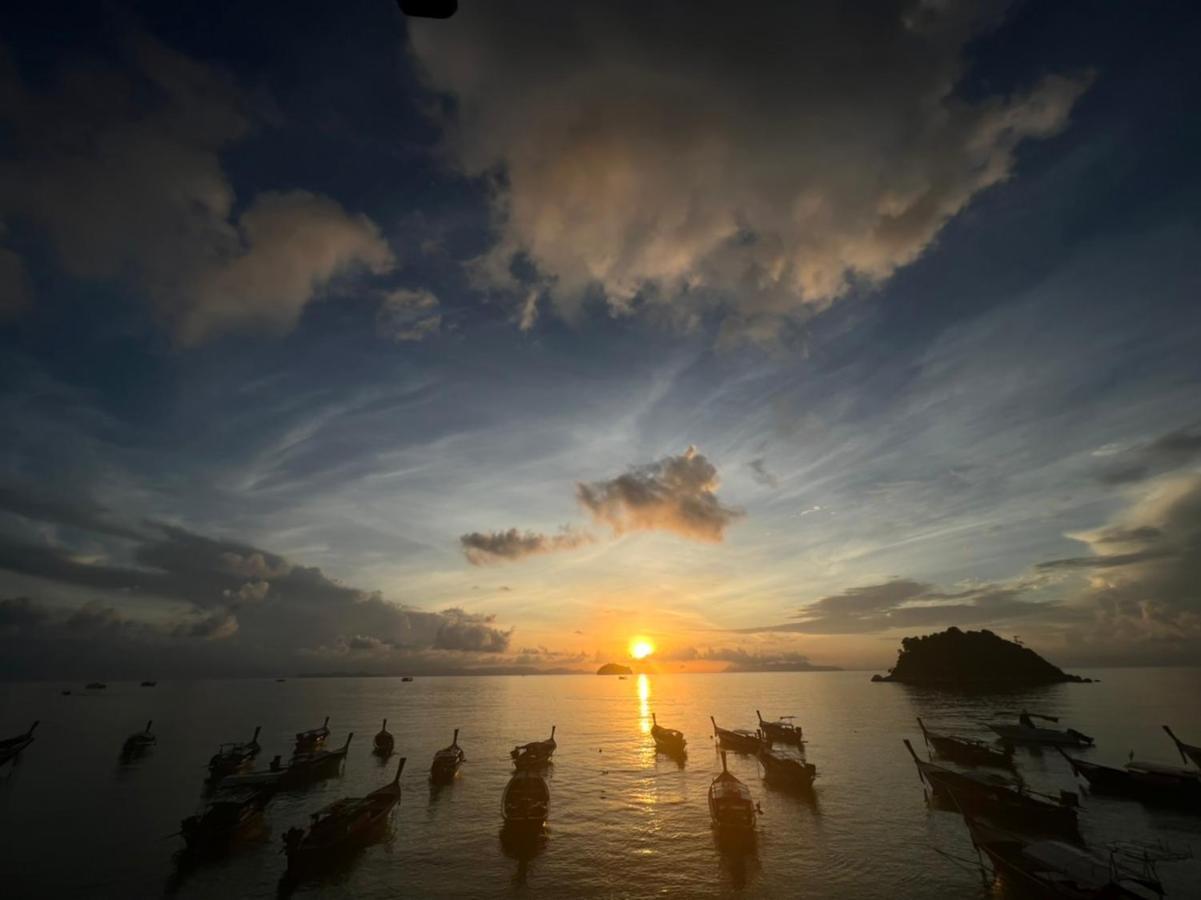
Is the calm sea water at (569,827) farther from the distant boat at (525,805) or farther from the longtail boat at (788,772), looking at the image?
the distant boat at (525,805)

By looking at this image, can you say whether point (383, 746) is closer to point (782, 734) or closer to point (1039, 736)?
point (782, 734)

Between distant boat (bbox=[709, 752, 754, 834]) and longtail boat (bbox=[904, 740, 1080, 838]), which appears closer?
longtail boat (bbox=[904, 740, 1080, 838])

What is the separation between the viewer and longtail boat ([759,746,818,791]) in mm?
52062

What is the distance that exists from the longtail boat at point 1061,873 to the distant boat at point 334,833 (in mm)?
39934

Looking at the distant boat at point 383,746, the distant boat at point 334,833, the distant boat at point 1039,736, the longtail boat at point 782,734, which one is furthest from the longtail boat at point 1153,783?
the distant boat at point 383,746

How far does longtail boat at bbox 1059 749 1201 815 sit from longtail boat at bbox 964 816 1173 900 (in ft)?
67.1

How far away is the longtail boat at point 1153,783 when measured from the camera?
4642 cm

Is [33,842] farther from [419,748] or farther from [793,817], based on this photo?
[793,817]

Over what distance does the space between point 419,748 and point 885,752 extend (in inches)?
2618

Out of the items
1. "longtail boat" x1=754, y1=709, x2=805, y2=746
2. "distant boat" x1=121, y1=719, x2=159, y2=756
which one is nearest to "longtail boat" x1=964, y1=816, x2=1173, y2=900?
"longtail boat" x1=754, y1=709, x2=805, y2=746

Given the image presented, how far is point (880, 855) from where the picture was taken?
121 feet

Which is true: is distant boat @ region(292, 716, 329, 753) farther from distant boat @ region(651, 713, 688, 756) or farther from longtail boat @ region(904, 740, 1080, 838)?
longtail boat @ region(904, 740, 1080, 838)

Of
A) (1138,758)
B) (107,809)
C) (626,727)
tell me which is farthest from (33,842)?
(1138,758)

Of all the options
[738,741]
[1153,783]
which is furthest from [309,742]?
[1153,783]
